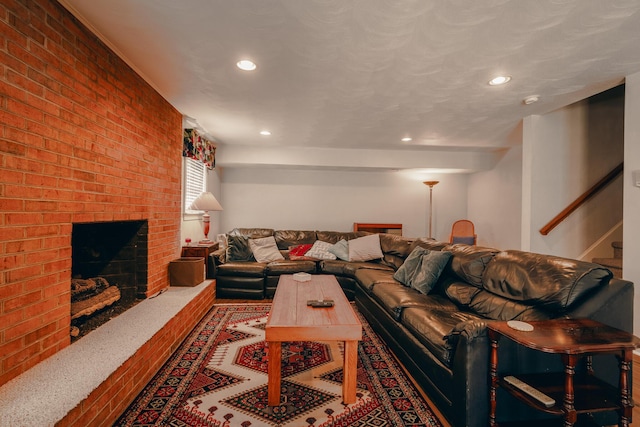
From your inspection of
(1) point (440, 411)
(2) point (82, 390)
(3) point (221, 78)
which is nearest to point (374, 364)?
(1) point (440, 411)

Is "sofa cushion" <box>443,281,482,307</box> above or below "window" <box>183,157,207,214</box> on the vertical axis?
below

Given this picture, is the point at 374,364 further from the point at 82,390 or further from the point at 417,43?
the point at 417,43

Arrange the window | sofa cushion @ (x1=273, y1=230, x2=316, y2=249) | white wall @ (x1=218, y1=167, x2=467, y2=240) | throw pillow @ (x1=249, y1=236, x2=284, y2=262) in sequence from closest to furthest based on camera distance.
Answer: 1. the window
2. throw pillow @ (x1=249, y1=236, x2=284, y2=262)
3. sofa cushion @ (x1=273, y1=230, x2=316, y2=249)
4. white wall @ (x1=218, y1=167, x2=467, y2=240)

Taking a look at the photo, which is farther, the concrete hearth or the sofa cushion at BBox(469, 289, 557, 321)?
the sofa cushion at BBox(469, 289, 557, 321)

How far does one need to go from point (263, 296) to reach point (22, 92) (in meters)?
3.19

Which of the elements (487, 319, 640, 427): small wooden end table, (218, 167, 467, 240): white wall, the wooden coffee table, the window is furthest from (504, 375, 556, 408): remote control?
(218, 167, 467, 240): white wall

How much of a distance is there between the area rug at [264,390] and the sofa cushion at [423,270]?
0.66 m

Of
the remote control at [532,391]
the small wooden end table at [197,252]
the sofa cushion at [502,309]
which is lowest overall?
the remote control at [532,391]

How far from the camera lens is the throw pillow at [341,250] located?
4613mm

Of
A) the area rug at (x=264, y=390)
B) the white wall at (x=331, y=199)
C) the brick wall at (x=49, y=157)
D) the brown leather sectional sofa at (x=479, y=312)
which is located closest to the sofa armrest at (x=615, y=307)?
the brown leather sectional sofa at (x=479, y=312)

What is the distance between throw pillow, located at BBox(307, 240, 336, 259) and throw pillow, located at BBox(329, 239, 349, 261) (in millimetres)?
62

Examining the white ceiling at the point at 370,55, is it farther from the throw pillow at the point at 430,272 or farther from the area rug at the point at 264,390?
the area rug at the point at 264,390

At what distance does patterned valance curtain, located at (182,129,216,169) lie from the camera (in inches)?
153

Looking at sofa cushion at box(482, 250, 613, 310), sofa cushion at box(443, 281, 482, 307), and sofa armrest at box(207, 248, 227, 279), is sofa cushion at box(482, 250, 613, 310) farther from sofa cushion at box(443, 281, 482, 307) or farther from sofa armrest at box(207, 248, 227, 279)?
sofa armrest at box(207, 248, 227, 279)
